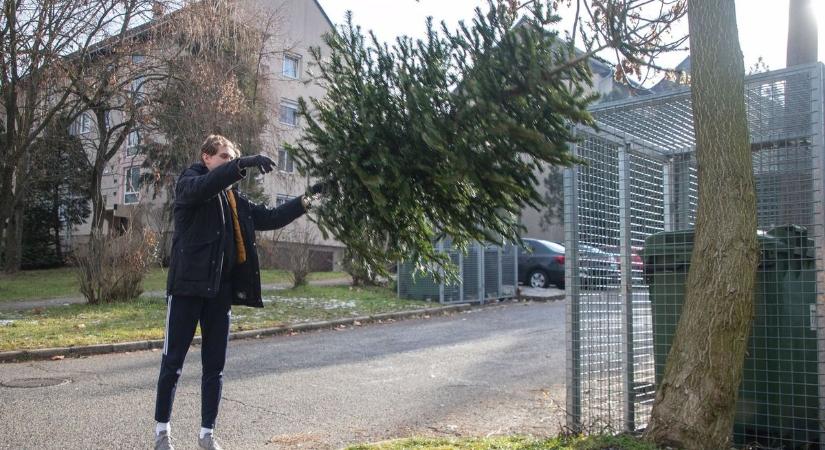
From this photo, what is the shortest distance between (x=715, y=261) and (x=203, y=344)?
2834 millimetres

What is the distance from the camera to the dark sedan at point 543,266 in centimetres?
2066

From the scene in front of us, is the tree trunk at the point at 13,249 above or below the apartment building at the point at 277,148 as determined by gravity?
below

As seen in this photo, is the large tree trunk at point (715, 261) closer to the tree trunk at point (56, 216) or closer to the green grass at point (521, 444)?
the green grass at point (521, 444)

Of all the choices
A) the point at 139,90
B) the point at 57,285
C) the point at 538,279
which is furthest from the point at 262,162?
the point at 57,285

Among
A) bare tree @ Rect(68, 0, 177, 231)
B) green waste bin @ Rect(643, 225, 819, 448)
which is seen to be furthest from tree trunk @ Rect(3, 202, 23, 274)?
green waste bin @ Rect(643, 225, 819, 448)

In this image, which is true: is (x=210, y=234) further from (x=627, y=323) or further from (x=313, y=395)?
(x=313, y=395)

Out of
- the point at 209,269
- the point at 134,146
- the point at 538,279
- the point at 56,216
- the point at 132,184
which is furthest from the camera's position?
the point at 56,216

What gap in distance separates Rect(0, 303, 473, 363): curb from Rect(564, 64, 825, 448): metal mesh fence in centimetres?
436

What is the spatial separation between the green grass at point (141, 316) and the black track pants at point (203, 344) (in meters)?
6.14

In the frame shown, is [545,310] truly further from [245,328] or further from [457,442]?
[457,442]

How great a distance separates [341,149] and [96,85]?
1439cm

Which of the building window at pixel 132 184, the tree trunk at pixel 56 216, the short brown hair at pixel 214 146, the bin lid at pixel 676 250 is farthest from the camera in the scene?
the tree trunk at pixel 56 216

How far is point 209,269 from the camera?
402cm

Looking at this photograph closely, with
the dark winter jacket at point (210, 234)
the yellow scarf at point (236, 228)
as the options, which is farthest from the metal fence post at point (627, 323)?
the yellow scarf at point (236, 228)
